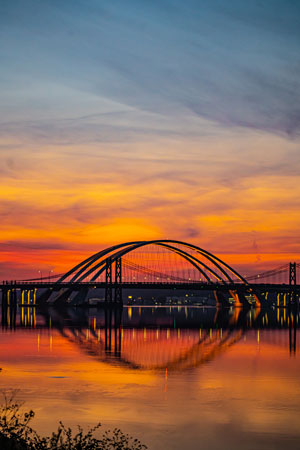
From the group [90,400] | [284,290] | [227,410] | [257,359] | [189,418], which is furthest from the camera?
[284,290]

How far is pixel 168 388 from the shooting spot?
→ 35625 millimetres

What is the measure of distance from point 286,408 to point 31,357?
26.6 metres

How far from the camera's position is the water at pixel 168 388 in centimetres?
2544

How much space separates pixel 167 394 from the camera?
110 feet

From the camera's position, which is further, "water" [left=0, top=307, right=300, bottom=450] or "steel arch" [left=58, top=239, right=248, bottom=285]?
"steel arch" [left=58, top=239, right=248, bottom=285]

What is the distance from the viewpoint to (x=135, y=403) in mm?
30969

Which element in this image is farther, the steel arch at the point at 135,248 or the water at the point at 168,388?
the steel arch at the point at 135,248

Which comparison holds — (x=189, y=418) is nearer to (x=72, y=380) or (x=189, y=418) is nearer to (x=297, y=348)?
(x=72, y=380)

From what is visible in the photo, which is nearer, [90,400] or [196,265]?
[90,400]

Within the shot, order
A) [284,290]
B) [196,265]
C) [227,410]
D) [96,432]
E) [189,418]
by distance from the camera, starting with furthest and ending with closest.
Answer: [196,265] < [284,290] < [227,410] < [189,418] < [96,432]

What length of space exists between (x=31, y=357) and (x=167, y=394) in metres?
20.5

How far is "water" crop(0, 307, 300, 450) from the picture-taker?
2544 centimetres

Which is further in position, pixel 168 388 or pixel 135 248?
pixel 135 248

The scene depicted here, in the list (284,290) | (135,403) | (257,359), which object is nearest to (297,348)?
(257,359)
